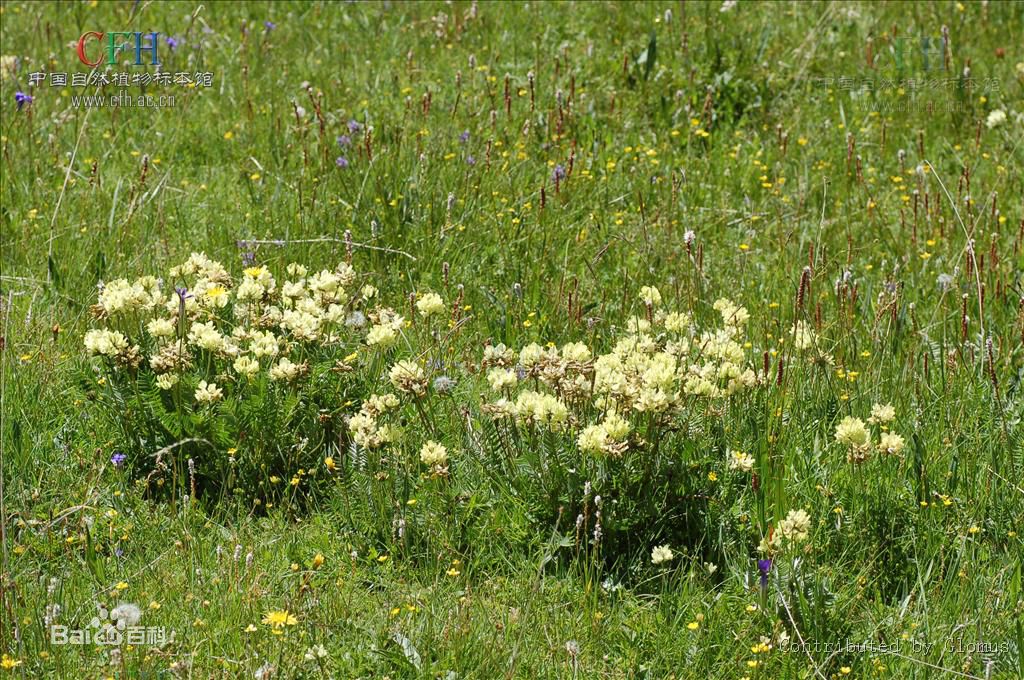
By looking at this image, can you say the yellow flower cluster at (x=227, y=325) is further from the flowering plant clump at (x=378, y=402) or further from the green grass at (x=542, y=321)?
the green grass at (x=542, y=321)

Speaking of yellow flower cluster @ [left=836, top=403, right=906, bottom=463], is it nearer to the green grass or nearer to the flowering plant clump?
the green grass

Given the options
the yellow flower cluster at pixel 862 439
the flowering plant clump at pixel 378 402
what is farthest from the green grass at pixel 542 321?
the yellow flower cluster at pixel 862 439

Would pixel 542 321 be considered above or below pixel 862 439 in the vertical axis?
below

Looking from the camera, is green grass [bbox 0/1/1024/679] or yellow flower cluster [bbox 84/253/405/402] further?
yellow flower cluster [bbox 84/253/405/402]

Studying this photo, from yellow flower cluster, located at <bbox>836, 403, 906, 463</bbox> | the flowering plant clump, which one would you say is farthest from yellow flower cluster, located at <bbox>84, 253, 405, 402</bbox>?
yellow flower cluster, located at <bbox>836, 403, 906, 463</bbox>

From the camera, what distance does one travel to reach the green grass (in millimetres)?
2787

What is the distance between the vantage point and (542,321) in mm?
4102

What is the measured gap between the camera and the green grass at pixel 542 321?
2.79 meters

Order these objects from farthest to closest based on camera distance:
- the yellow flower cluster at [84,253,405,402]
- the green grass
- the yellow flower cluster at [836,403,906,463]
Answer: the yellow flower cluster at [84,253,405,402], the yellow flower cluster at [836,403,906,463], the green grass

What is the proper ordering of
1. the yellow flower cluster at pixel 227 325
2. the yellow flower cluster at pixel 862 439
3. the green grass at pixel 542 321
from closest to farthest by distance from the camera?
the green grass at pixel 542 321
the yellow flower cluster at pixel 862 439
the yellow flower cluster at pixel 227 325

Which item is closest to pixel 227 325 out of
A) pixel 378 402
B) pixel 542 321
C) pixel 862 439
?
pixel 378 402

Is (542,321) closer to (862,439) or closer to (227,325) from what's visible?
(227,325)

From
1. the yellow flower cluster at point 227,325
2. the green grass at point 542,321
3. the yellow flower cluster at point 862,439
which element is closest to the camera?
the green grass at point 542,321

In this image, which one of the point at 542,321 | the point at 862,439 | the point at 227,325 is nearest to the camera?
the point at 862,439
